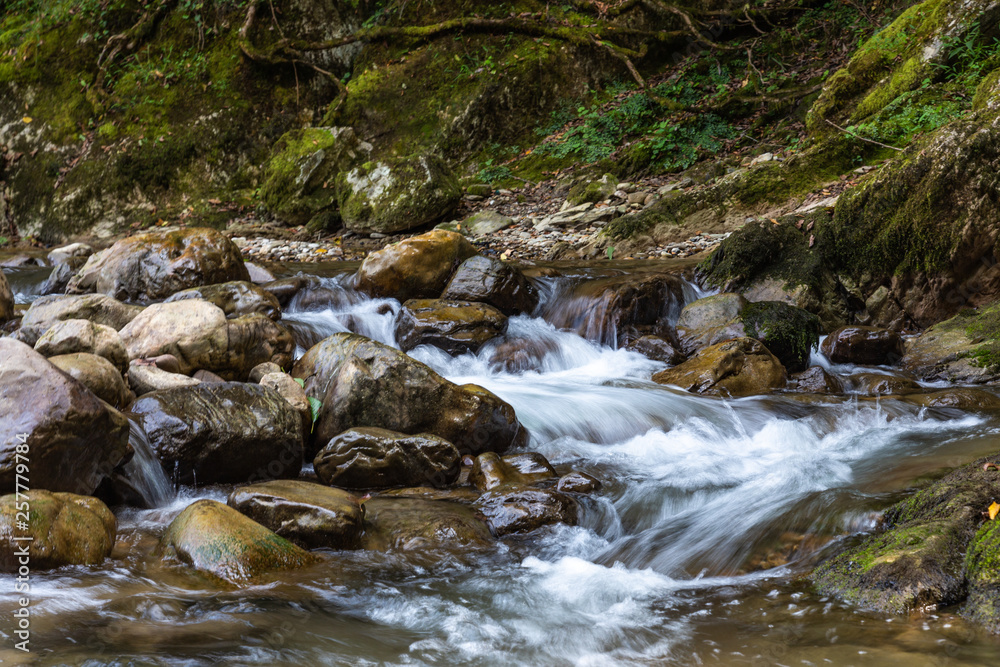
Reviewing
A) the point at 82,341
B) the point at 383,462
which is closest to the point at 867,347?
the point at 383,462

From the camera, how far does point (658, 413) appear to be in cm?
557

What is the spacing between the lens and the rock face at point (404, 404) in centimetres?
486

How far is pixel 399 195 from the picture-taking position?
11781 millimetres

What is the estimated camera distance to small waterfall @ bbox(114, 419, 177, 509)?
3.95 meters

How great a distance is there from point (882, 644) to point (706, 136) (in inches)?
421

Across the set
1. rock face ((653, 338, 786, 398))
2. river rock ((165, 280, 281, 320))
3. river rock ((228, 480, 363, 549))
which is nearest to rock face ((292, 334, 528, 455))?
river rock ((228, 480, 363, 549))

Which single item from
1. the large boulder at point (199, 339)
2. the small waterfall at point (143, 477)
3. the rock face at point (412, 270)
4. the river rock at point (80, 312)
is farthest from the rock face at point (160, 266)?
the small waterfall at point (143, 477)

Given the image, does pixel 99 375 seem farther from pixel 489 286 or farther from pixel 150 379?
pixel 489 286

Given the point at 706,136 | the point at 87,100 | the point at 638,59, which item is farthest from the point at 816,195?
the point at 87,100

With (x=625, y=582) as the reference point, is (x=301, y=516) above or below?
above

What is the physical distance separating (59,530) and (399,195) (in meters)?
9.27

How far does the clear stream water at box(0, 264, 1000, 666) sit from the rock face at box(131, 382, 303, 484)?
19cm

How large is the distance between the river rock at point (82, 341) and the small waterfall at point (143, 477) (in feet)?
3.14

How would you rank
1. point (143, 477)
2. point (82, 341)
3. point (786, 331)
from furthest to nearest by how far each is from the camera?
point (786, 331)
point (82, 341)
point (143, 477)
